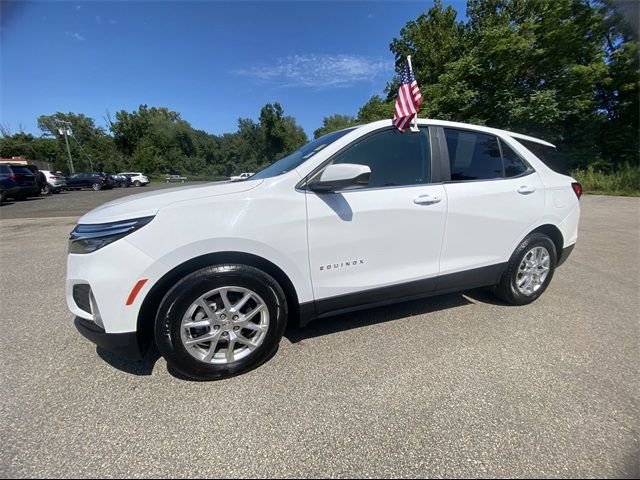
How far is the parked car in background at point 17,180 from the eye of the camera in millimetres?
14328

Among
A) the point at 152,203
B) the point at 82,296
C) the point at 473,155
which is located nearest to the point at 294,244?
the point at 152,203

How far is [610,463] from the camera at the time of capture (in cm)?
151

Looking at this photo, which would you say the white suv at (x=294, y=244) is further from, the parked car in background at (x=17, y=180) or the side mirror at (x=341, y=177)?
the parked car in background at (x=17, y=180)

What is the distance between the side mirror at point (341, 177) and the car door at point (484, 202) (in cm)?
95

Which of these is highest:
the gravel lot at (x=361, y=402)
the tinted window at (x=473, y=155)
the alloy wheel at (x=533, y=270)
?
the tinted window at (x=473, y=155)

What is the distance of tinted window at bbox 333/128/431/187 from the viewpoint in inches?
95.4

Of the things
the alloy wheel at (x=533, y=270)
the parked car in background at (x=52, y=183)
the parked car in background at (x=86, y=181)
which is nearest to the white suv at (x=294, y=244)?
the alloy wheel at (x=533, y=270)

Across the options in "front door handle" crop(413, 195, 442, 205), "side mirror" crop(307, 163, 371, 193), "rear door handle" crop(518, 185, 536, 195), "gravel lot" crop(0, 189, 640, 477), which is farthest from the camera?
"rear door handle" crop(518, 185, 536, 195)

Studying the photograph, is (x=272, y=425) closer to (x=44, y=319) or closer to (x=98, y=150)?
(x=44, y=319)

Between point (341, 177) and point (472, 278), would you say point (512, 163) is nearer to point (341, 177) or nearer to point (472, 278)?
point (472, 278)

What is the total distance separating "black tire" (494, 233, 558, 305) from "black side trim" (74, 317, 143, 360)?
3219mm

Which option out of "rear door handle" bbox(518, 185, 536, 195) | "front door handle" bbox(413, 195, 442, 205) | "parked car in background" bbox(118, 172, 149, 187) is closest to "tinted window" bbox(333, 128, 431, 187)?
"front door handle" bbox(413, 195, 442, 205)

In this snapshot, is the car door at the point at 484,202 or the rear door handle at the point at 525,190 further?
the rear door handle at the point at 525,190

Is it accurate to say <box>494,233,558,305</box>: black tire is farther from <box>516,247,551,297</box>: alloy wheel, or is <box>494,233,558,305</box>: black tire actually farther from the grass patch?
the grass patch
